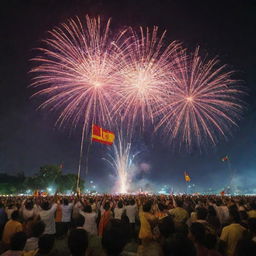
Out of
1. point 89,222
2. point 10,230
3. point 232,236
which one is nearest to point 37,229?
point 10,230

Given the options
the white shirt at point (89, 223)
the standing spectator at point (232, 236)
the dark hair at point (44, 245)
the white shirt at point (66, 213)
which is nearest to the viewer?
the dark hair at point (44, 245)

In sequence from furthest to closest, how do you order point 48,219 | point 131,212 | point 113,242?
point 131,212, point 48,219, point 113,242

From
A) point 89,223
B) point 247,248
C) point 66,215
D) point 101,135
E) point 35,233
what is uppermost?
point 101,135

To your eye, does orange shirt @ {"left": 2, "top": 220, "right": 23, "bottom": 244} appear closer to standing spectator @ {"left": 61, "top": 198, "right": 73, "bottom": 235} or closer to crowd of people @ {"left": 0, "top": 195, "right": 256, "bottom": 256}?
crowd of people @ {"left": 0, "top": 195, "right": 256, "bottom": 256}

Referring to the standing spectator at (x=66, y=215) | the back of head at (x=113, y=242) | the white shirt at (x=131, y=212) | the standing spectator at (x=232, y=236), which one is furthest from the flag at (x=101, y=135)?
the back of head at (x=113, y=242)

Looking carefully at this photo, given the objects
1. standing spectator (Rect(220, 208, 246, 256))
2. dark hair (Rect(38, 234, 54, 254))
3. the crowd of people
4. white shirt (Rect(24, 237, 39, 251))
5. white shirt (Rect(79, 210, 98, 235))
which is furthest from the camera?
white shirt (Rect(79, 210, 98, 235))

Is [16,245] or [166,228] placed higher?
[166,228]

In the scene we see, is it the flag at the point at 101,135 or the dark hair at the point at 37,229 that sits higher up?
the flag at the point at 101,135

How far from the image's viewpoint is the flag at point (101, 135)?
21.9 m

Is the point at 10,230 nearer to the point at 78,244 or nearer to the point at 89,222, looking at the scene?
the point at 89,222

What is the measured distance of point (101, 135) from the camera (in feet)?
74.2

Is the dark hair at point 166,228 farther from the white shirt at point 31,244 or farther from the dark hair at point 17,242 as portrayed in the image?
the white shirt at point 31,244

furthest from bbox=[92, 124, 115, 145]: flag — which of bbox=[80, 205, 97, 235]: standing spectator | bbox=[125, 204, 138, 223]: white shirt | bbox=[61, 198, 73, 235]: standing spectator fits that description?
bbox=[80, 205, 97, 235]: standing spectator

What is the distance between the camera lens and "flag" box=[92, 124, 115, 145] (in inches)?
861
